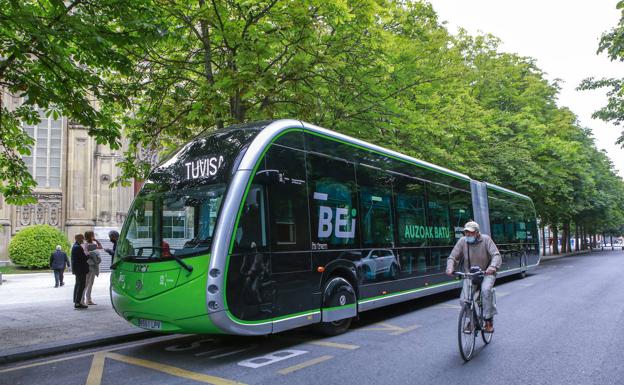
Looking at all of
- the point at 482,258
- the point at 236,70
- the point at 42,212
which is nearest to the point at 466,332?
the point at 482,258

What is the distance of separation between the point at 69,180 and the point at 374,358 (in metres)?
26.4

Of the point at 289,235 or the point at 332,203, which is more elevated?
the point at 332,203

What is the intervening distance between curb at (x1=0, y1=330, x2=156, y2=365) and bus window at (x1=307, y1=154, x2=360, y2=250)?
342cm

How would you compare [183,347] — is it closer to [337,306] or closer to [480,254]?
[337,306]

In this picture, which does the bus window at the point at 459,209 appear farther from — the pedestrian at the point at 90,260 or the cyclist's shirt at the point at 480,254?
the pedestrian at the point at 90,260

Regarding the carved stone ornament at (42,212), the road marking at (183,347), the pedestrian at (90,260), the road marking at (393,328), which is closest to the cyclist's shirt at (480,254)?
the road marking at (393,328)

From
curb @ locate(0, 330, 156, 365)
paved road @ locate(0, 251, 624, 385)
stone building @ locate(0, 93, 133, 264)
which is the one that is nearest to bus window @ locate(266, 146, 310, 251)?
paved road @ locate(0, 251, 624, 385)

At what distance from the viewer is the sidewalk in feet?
23.8

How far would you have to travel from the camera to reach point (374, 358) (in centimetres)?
635

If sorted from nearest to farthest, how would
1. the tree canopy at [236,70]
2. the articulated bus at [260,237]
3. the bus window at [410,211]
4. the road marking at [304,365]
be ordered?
the road marking at [304,365], the articulated bus at [260,237], the tree canopy at [236,70], the bus window at [410,211]

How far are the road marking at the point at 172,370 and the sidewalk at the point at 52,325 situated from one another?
3.26 feet

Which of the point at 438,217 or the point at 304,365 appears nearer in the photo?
the point at 304,365

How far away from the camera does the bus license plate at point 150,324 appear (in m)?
6.51

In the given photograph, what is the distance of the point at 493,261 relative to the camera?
674cm
